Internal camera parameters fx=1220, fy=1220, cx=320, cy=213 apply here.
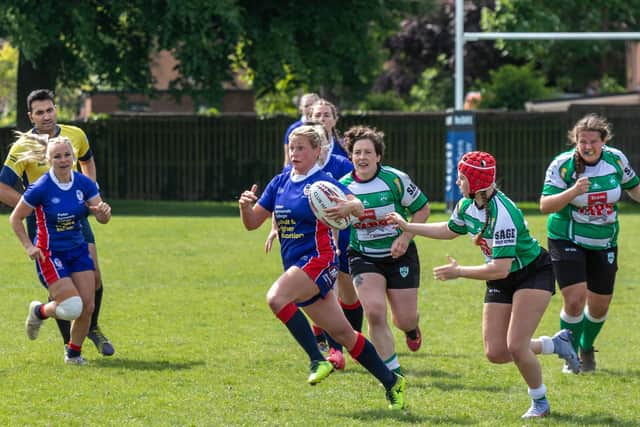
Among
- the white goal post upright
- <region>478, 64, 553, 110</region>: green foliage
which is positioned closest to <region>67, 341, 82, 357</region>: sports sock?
the white goal post upright

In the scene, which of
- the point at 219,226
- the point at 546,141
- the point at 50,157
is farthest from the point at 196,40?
the point at 50,157

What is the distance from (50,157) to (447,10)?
Result: 3984 cm

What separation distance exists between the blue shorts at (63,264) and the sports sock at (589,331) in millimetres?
3902

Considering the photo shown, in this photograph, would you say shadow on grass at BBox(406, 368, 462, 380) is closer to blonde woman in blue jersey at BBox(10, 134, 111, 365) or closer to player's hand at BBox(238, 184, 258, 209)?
player's hand at BBox(238, 184, 258, 209)

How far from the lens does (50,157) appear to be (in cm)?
923

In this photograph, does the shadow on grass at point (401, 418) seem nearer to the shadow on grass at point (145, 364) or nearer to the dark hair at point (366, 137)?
the dark hair at point (366, 137)

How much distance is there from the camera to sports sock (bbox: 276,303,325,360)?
7.96m

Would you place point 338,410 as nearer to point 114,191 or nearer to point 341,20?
point 341,20

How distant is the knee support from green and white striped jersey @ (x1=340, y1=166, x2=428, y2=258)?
2132 millimetres

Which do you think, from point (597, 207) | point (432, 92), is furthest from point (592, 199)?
point (432, 92)

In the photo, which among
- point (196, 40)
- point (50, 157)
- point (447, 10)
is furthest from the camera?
point (447, 10)

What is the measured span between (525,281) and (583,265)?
5.72 ft

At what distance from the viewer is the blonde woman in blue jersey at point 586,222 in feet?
29.9

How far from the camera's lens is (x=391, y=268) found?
904cm
